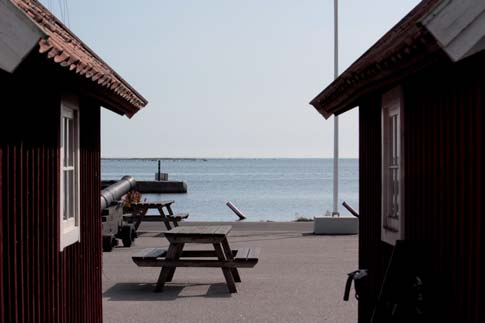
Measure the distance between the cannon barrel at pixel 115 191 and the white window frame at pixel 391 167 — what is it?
11912 millimetres

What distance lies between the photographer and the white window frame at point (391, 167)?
8.41 m

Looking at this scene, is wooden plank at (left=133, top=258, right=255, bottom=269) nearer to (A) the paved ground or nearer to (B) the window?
(A) the paved ground

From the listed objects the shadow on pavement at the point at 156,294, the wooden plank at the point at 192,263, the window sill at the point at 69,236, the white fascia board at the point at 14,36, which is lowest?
the shadow on pavement at the point at 156,294

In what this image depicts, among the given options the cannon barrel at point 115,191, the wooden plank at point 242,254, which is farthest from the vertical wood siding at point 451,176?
the cannon barrel at point 115,191

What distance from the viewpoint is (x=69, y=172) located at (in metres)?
8.77

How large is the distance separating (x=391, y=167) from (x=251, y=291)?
6.34 m

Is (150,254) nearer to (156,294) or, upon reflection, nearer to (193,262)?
(193,262)

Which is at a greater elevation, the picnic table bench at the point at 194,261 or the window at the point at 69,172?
the window at the point at 69,172

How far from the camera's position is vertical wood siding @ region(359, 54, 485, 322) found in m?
5.85

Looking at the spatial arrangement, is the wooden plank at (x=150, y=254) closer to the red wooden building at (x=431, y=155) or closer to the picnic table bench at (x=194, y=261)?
the picnic table bench at (x=194, y=261)

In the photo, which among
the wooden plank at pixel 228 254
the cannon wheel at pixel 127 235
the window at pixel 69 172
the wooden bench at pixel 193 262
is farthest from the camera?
the cannon wheel at pixel 127 235

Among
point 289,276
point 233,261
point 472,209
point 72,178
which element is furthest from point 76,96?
point 289,276

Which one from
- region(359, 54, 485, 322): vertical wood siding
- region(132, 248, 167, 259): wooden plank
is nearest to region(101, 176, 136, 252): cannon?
region(132, 248, 167, 259): wooden plank

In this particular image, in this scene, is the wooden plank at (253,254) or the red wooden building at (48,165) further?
the wooden plank at (253,254)
